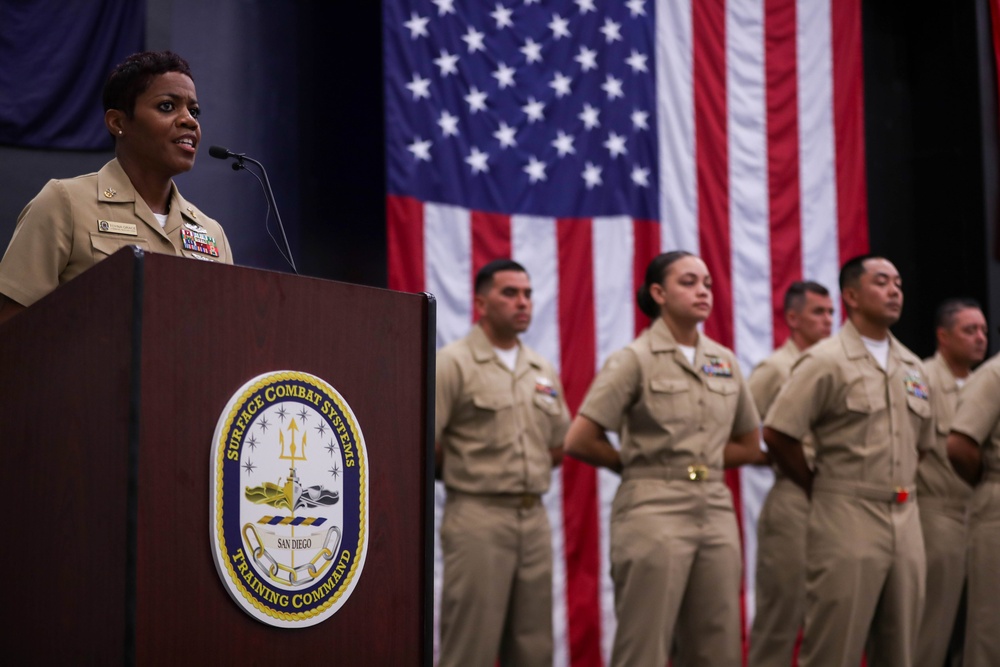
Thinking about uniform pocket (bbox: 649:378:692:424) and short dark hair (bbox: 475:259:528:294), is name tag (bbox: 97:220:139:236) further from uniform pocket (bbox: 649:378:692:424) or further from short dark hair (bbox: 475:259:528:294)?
short dark hair (bbox: 475:259:528:294)

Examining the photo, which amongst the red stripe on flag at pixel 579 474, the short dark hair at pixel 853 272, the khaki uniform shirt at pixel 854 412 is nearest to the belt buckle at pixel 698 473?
the khaki uniform shirt at pixel 854 412

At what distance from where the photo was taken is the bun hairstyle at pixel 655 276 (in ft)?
15.3

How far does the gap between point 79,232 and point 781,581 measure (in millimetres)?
4012

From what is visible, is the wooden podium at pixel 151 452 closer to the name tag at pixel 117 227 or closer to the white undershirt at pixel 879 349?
the name tag at pixel 117 227

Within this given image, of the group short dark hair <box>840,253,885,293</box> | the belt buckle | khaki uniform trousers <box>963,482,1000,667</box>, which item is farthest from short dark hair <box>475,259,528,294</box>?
khaki uniform trousers <box>963,482,1000,667</box>

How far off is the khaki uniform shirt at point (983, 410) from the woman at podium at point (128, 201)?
11.4ft

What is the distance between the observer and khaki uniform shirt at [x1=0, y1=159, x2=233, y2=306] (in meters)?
2.02

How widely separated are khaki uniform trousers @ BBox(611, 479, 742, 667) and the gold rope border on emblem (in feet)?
8.66

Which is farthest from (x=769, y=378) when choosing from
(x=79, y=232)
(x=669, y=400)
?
(x=79, y=232)

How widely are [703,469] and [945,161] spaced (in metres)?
3.64

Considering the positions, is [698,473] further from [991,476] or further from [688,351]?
[991,476]

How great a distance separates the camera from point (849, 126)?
6758mm

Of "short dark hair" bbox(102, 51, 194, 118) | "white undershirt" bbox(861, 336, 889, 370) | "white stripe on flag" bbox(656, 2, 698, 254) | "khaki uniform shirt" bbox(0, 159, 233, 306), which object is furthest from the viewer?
"white stripe on flag" bbox(656, 2, 698, 254)

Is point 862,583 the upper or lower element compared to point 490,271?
lower
